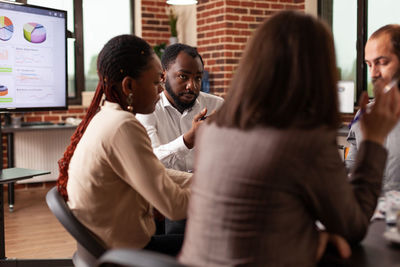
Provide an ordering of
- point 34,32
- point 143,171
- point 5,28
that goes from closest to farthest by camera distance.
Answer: point 143,171
point 5,28
point 34,32

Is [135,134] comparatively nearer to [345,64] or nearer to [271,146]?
[271,146]

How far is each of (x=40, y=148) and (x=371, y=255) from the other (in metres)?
5.02

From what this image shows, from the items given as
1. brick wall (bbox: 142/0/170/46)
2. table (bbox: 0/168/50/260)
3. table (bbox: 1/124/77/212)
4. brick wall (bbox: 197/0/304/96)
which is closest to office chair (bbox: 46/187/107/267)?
table (bbox: 0/168/50/260)

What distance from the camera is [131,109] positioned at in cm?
168

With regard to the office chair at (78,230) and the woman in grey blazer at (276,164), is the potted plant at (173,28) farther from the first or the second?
the woman in grey blazer at (276,164)

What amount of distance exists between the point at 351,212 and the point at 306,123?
0.21 meters

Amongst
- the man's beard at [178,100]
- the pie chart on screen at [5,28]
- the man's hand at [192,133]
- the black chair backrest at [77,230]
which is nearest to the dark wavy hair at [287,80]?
the black chair backrest at [77,230]

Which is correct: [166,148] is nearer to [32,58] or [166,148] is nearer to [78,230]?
[78,230]

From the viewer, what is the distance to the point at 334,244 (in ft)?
3.37

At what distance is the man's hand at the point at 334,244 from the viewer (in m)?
1.00

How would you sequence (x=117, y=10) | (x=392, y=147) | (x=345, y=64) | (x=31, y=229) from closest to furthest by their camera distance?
(x=392, y=147), (x=31, y=229), (x=345, y=64), (x=117, y=10)

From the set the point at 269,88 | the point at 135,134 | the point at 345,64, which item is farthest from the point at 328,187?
the point at 345,64

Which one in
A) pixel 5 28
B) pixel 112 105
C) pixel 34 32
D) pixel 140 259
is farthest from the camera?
pixel 34 32

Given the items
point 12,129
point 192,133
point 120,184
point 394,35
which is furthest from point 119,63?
point 12,129
